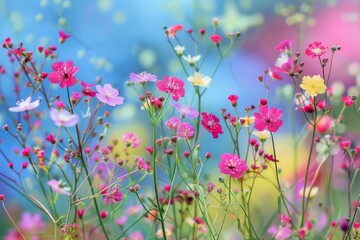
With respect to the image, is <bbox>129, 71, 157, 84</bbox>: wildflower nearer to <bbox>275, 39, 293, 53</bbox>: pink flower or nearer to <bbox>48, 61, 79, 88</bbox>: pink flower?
<bbox>48, 61, 79, 88</bbox>: pink flower

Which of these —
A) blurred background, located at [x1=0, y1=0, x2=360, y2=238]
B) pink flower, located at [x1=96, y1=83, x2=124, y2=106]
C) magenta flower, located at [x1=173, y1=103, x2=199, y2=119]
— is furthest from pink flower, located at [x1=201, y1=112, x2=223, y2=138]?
blurred background, located at [x1=0, y1=0, x2=360, y2=238]

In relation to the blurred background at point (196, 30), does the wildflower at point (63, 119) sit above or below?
above

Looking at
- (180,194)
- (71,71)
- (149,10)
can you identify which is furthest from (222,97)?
(71,71)

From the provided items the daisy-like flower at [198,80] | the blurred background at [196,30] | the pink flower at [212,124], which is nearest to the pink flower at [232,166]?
the pink flower at [212,124]

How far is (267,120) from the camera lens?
2.64ft

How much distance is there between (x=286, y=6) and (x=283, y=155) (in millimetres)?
420

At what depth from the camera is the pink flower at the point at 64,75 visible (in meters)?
0.79

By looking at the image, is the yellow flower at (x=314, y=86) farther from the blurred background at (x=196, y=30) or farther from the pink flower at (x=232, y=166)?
the blurred background at (x=196, y=30)

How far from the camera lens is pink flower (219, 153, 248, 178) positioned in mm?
799

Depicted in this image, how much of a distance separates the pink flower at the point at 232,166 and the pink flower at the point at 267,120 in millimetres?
50

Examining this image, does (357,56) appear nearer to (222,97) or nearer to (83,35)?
(222,97)

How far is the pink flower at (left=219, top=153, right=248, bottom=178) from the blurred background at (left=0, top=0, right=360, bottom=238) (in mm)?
795

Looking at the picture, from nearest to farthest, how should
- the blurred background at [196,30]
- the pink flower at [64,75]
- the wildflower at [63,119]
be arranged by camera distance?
1. the wildflower at [63,119]
2. the pink flower at [64,75]
3. the blurred background at [196,30]

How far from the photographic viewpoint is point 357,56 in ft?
5.58
